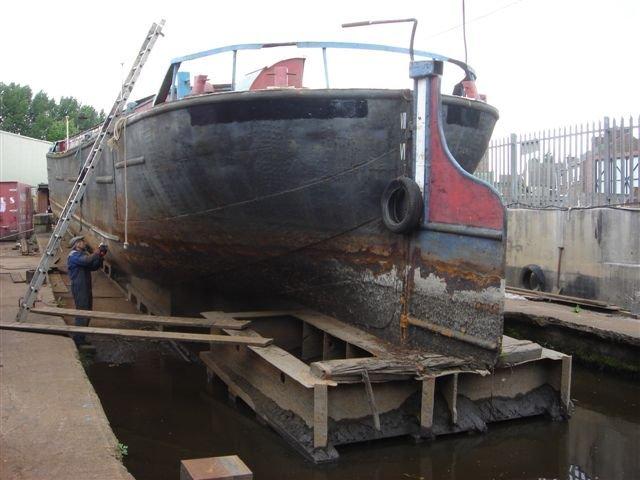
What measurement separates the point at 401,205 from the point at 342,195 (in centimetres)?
51

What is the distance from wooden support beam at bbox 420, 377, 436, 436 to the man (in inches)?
156

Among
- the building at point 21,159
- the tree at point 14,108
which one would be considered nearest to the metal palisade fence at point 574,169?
the building at point 21,159

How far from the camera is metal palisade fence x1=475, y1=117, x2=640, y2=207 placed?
28.1ft

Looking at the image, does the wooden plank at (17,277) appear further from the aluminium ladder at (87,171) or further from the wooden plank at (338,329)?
the wooden plank at (338,329)

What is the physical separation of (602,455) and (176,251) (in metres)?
4.22

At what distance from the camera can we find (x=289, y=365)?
4.59 meters

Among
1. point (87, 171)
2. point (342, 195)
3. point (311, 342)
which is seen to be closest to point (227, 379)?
point (311, 342)

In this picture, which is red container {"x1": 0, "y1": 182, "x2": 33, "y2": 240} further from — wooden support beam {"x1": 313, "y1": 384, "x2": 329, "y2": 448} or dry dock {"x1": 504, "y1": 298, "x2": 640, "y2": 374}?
wooden support beam {"x1": 313, "y1": 384, "x2": 329, "y2": 448}

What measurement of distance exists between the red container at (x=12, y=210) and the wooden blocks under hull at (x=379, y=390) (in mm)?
13290

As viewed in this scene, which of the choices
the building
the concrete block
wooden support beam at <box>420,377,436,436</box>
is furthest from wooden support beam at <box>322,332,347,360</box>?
the building

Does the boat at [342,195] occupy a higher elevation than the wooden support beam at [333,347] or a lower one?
higher

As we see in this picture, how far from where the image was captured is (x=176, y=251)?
645cm

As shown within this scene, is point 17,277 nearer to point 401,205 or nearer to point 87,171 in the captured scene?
point 87,171

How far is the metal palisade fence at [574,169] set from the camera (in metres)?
8.56
